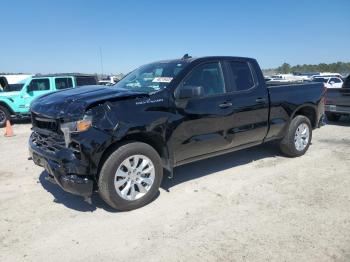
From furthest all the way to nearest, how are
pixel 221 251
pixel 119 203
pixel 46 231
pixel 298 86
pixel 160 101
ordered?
pixel 298 86 → pixel 160 101 → pixel 119 203 → pixel 46 231 → pixel 221 251

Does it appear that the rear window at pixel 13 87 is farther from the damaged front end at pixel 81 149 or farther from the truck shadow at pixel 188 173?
the damaged front end at pixel 81 149

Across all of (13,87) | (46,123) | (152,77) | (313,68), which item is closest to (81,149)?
(46,123)

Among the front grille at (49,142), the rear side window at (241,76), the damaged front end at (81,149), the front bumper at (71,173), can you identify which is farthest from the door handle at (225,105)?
the front grille at (49,142)

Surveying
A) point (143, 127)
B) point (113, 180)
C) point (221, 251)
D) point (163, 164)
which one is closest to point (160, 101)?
point (143, 127)

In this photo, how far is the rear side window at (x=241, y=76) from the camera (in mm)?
5473

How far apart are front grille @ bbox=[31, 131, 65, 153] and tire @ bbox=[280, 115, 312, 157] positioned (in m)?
4.18

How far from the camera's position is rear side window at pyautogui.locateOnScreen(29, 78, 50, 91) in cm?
1313

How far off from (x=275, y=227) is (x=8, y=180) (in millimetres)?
4220

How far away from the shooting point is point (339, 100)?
1047cm

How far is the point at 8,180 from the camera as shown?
18.5 ft

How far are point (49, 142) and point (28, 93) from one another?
31.3 ft

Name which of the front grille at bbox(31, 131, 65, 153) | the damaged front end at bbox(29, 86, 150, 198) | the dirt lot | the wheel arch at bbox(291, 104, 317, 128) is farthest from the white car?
the front grille at bbox(31, 131, 65, 153)

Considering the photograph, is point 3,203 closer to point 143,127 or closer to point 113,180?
point 113,180

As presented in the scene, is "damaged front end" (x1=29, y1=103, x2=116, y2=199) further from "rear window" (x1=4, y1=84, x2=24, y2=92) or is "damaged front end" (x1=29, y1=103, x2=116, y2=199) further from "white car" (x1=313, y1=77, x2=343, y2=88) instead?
"white car" (x1=313, y1=77, x2=343, y2=88)
